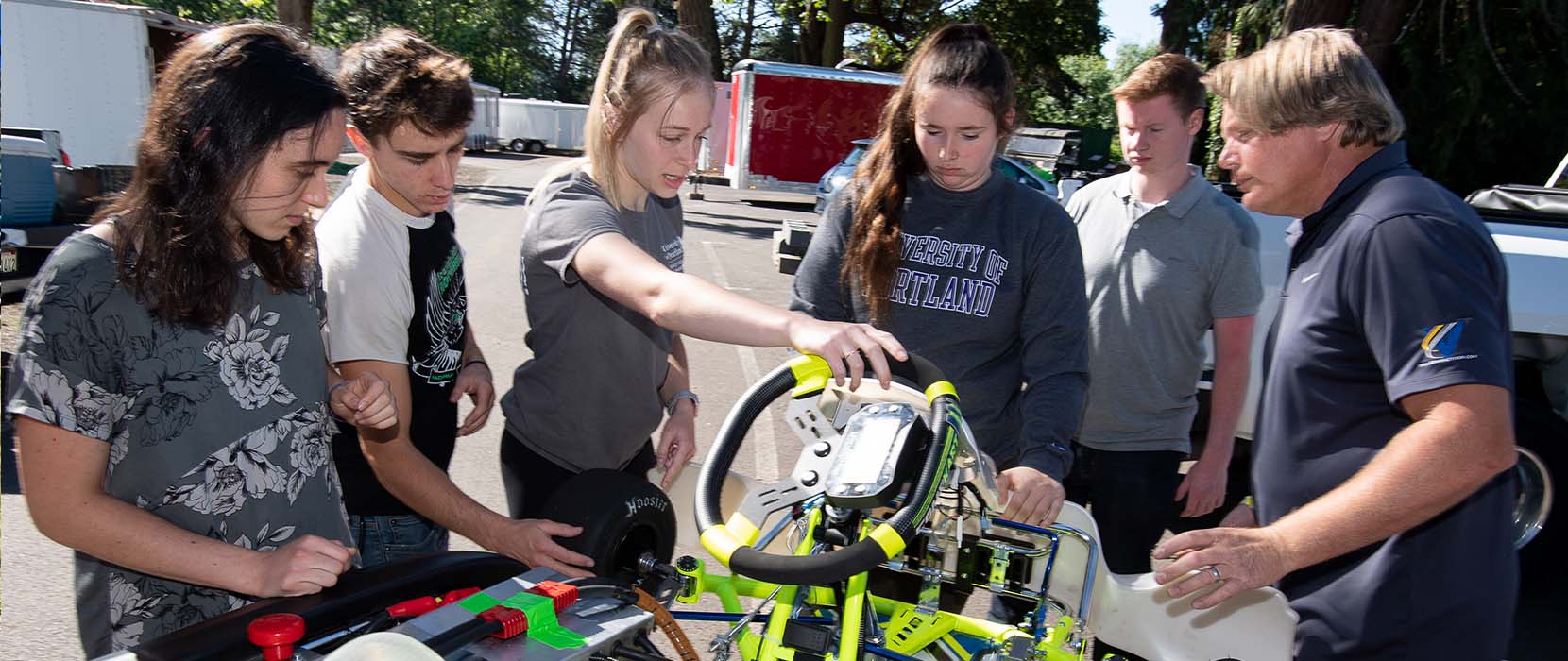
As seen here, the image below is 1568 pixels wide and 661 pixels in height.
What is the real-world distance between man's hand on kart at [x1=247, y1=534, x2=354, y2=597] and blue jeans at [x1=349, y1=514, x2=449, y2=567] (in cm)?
80

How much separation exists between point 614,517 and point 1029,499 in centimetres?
71

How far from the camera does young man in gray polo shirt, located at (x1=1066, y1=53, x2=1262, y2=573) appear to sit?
308 centimetres

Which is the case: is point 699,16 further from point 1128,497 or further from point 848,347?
point 848,347

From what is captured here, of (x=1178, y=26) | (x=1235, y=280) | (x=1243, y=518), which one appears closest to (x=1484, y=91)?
(x=1178, y=26)

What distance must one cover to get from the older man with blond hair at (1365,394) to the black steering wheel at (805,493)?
575 millimetres

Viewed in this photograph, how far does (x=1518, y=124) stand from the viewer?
13.1 meters

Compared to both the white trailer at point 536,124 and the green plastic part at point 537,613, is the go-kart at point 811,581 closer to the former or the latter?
the green plastic part at point 537,613

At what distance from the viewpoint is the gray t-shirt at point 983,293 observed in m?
2.31

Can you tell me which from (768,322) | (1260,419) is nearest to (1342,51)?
(1260,419)

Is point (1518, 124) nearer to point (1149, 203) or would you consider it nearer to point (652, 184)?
point (1149, 203)

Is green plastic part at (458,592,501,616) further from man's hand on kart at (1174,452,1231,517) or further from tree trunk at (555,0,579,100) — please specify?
tree trunk at (555,0,579,100)

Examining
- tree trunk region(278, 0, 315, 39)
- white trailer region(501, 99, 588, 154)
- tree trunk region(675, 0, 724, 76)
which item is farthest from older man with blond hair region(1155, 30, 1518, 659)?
white trailer region(501, 99, 588, 154)

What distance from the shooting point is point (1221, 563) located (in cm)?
174

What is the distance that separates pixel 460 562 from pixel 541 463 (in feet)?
2.53
